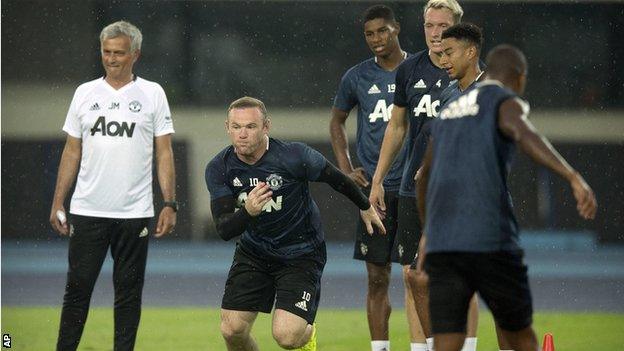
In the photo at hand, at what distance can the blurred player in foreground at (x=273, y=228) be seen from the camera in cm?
630

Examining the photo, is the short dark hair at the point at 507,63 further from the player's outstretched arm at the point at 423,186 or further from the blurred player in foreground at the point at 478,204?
the player's outstretched arm at the point at 423,186

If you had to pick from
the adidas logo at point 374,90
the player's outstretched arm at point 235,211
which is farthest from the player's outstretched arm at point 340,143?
the player's outstretched arm at point 235,211

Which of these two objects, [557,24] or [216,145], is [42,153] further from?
[557,24]

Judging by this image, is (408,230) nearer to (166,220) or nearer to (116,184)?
(166,220)

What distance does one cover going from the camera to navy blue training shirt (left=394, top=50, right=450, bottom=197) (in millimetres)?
6555

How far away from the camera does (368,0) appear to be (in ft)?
57.1

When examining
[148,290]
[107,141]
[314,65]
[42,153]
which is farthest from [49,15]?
[107,141]

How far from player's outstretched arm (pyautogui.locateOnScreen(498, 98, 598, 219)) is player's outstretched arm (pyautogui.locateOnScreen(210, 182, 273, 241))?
1.43 meters

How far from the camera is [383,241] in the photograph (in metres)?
7.18

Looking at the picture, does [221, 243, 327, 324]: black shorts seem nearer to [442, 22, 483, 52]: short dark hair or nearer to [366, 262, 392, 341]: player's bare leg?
[366, 262, 392, 341]: player's bare leg

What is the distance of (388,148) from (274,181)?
2.58 ft

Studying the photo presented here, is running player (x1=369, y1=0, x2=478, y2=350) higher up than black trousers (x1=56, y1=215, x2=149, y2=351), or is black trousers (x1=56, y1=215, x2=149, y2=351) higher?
running player (x1=369, y1=0, x2=478, y2=350)

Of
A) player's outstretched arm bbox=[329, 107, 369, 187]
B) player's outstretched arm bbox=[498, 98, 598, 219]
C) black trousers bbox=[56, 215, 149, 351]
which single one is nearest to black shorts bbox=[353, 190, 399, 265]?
player's outstretched arm bbox=[329, 107, 369, 187]

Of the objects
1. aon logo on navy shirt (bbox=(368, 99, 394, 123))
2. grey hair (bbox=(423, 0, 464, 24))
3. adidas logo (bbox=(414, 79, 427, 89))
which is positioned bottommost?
aon logo on navy shirt (bbox=(368, 99, 394, 123))
